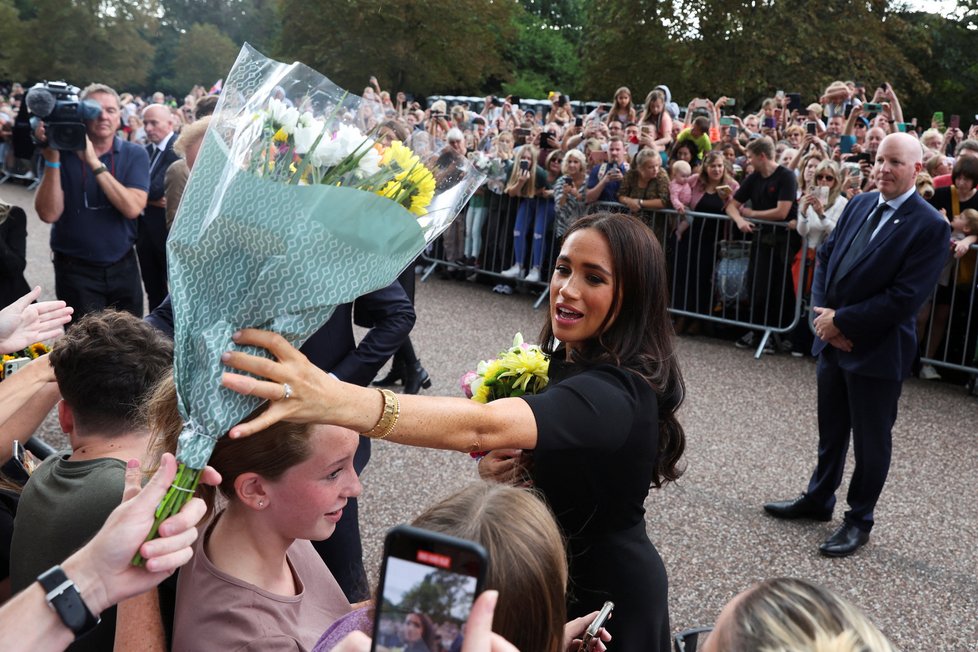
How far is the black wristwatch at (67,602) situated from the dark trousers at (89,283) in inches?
196

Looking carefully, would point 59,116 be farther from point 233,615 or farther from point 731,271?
point 731,271

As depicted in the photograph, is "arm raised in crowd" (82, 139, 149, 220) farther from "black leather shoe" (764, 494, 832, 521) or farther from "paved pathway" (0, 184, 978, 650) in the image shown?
"black leather shoe" (764, 494, 832, 521)

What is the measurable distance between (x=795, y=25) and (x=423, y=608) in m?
31.3

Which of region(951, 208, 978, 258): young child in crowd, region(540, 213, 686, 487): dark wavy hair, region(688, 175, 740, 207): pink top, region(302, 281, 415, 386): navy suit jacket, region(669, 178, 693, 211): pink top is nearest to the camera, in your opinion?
region(540, 213, 686, 487): dark wavy hair

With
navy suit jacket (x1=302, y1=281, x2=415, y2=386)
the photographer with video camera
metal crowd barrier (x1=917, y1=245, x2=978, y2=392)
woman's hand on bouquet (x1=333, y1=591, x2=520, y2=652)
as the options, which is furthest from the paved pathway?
woman's hand on bouquet (x1=333, y1=591, x2=520, y2=652)

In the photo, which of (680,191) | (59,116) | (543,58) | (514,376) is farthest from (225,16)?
(514,376)

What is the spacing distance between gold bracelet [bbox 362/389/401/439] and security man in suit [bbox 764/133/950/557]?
373 centimetres

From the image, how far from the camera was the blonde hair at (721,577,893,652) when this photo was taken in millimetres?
1360

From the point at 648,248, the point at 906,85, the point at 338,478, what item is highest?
the point at 906,85

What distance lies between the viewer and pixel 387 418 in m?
1.82

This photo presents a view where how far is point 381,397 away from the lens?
71.4 inches

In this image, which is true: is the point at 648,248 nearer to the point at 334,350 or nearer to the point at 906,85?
the point at 334,350

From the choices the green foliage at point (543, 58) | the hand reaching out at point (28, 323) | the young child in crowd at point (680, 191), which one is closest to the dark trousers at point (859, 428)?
the hand reaching out at point (28, 323)

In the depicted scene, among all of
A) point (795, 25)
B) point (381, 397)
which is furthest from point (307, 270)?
point (795, 25)
